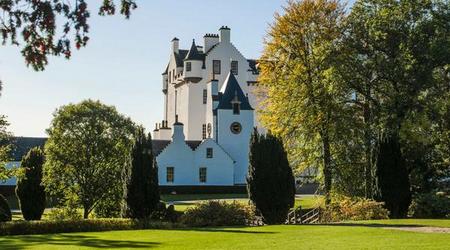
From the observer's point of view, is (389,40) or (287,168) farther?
(389,40)

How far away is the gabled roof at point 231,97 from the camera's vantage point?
220ft

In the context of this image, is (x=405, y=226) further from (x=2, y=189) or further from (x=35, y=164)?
(x=2, y=189)

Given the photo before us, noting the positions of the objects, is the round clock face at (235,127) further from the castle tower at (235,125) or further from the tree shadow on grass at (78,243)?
the tree shadow on grass at (78,243)

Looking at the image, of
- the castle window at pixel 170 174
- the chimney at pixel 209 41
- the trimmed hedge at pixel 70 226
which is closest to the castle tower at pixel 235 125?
the castle window at pixel 170 174

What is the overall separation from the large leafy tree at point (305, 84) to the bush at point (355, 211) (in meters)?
4.35

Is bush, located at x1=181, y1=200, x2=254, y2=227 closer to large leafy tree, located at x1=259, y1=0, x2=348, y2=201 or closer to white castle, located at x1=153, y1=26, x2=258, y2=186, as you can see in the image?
large leafy tree, located at x1=259, y1=0, x2=348, y2=201

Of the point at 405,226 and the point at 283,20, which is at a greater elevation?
the point at 283,20

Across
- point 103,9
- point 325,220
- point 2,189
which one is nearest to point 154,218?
point 325,220

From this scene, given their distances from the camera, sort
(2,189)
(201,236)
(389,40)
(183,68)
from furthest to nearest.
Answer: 1. (183,68)
2. (2,189)
3. (389,40)
4. (201,236)

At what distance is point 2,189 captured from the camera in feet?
193

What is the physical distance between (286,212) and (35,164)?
59.2ft

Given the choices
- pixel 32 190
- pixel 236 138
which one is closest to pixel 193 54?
pixel 236 138

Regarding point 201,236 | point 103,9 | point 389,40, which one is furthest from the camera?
point 389,40

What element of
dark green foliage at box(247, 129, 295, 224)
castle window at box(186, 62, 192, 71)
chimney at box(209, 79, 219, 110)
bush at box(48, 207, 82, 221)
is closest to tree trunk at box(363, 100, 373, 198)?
dark green foliage at box(247, 129, 295, 224)
